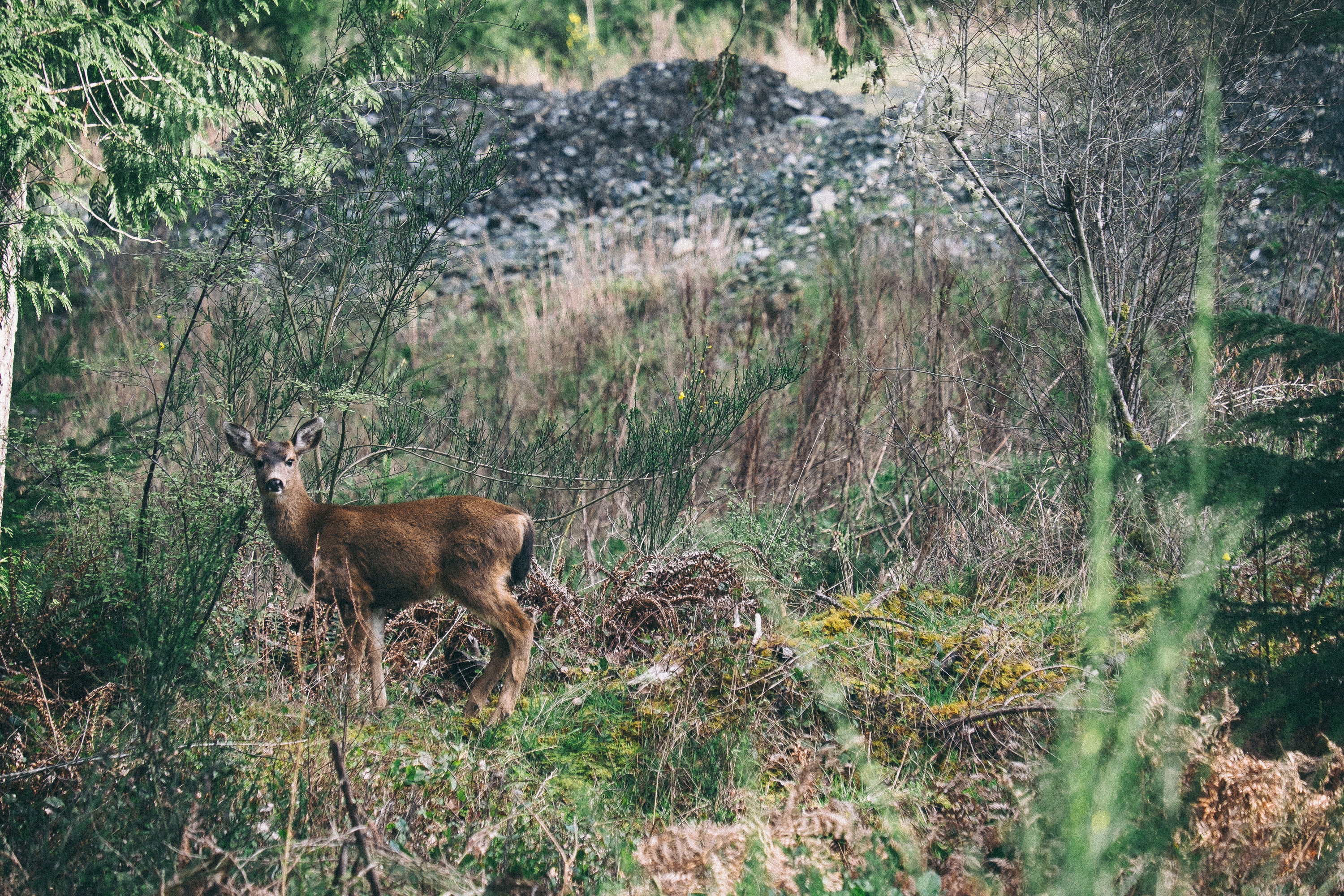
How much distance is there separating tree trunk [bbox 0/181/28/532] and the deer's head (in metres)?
1.04

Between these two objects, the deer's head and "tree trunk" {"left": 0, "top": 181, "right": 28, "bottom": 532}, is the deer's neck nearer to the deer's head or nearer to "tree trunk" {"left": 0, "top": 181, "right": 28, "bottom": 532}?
the deer's head

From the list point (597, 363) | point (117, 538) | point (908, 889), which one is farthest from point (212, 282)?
point (597, 363)

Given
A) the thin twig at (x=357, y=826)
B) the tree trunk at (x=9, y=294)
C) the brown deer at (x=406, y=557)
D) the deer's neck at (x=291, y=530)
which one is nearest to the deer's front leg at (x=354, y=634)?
the brown deer at (x=406, y=557)

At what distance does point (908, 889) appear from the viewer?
10.1 ft

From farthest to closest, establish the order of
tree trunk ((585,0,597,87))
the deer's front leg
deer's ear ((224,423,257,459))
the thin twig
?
1. tree trunk ((585,0,597,87))
2. deer's ear ((224,423,257,459))
3. the deer's front leg
4. the thin twig

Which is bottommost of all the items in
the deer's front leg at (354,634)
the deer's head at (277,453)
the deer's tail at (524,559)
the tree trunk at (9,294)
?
the deer's front leg at (354,634)

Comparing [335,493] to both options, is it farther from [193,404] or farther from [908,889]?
[908,889]

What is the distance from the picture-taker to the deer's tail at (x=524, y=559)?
4.55 m

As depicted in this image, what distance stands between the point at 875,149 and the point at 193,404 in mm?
11172

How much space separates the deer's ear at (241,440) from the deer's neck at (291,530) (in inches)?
8.0

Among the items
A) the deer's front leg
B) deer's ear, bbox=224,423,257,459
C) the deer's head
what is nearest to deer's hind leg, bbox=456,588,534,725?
the deer's front leg

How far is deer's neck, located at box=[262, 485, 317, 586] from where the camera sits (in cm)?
461

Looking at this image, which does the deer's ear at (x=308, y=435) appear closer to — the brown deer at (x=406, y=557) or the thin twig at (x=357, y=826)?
the brown deer at (x=406, y=557)

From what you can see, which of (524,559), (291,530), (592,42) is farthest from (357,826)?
(592,42)
